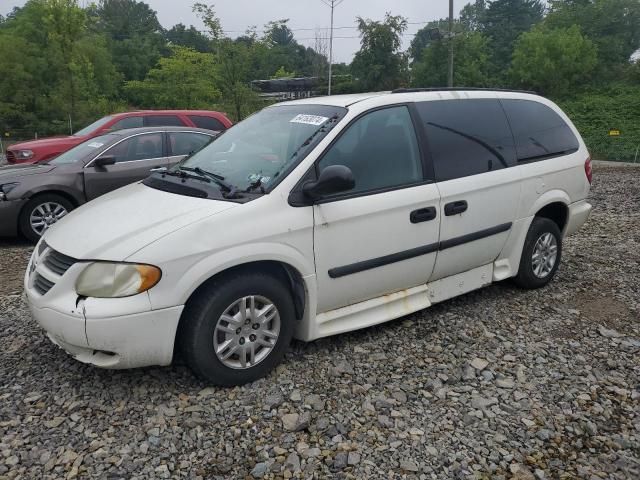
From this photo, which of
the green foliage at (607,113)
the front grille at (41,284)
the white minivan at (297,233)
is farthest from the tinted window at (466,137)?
the green foliage at (607,113)

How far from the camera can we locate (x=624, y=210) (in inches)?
343

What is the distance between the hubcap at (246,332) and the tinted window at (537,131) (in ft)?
8.56

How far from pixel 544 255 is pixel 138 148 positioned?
18.0 ft

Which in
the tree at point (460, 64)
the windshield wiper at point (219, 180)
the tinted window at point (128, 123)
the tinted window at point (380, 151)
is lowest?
the tinted window at point (128, 123)

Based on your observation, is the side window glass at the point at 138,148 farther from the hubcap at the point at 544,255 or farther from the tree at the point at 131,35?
the tree at the point at 131,35

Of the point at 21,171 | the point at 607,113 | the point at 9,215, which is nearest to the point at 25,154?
the point at 21,171

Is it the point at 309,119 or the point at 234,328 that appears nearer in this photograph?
the point at 234,328

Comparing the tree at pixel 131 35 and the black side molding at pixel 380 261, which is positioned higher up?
the tree at pixel 131 35

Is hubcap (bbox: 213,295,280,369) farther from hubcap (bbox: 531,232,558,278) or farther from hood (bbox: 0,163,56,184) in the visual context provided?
hood (bbox: 0,163,56,184)

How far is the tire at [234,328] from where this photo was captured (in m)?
2.99

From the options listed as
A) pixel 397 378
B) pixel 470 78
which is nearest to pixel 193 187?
pixel 397 378

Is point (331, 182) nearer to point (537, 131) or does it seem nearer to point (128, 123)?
point (537, 131)

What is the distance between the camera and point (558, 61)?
46562 millimetres

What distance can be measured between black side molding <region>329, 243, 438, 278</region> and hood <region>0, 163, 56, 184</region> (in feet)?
16.6
